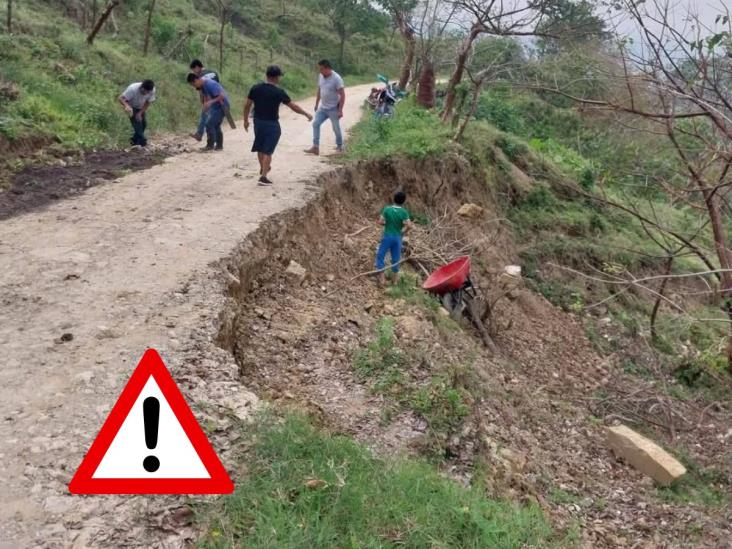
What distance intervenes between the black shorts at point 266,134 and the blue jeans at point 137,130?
8.94 ft

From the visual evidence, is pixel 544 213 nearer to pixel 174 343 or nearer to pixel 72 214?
pixel 72 214

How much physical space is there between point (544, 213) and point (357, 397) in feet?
30.0

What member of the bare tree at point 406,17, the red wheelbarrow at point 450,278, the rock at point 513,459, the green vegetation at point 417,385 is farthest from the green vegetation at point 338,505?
the bare tree at point 406,17

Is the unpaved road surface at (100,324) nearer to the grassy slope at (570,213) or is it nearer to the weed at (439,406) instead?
the weed at (439,406)

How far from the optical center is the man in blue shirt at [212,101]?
9.16 metres

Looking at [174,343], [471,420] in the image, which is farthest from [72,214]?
[471,420]

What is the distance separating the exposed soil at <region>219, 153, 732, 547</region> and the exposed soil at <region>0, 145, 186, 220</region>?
2.36 metres

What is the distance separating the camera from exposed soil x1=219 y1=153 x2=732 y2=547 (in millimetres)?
4242

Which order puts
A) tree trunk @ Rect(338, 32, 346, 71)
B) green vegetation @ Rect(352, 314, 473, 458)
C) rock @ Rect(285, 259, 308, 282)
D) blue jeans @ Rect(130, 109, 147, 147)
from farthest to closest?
tree trunk @ Rect(338, 32, 346, 71) < blue jeans @ Rect(130, 109, 147, 147) < rock @ Rect(285, 259, 308, 282) < green vegetation @ Rect(352, 314, 473, 458)

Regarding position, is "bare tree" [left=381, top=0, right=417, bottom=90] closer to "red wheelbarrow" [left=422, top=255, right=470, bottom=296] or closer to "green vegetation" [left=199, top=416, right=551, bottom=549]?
"red wheelbarrow" [left=422, top=255, right=470, bottom=296]

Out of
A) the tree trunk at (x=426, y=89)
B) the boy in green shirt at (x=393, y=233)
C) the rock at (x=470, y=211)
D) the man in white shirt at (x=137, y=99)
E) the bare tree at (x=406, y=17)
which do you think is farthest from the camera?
the bare tree at (x=406, y=17)

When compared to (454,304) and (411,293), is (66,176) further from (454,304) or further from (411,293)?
(454,304)

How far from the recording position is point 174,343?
3.89 metres

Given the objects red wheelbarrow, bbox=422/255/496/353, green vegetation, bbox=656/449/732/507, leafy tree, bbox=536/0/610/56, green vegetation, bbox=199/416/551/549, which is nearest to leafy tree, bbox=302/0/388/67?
leafy tree, bbox=536/0/610/56
